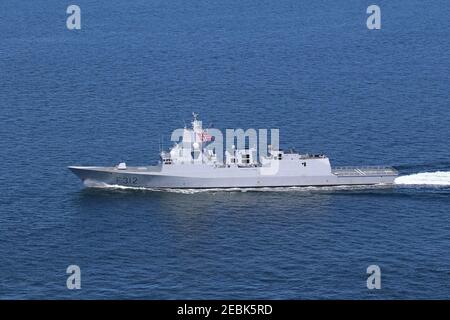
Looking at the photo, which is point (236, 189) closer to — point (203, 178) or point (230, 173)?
point (230, 173)

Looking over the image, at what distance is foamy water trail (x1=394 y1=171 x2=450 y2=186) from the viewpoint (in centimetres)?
15812

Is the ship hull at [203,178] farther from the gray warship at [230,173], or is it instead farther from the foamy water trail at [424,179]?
the foamy water trail at [424,179]

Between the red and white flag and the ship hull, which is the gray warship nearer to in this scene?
the ship hull

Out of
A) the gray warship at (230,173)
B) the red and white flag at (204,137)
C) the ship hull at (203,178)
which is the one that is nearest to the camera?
the ship hull at (203,178)

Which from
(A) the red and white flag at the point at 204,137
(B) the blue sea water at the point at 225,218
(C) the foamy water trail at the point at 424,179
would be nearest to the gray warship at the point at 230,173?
(A) the red and white flag at the point at 204,137

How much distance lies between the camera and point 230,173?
160 metres

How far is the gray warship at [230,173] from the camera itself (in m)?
159

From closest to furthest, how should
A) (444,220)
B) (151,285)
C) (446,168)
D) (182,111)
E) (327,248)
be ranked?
(151,285) < (327,248) < (444,220) < (446,168) < (182,111)

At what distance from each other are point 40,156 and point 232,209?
35365 millimetres

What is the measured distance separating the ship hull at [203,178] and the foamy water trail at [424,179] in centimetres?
122

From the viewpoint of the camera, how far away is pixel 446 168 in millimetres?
163250

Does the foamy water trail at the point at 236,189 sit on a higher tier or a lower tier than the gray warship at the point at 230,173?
lower
